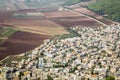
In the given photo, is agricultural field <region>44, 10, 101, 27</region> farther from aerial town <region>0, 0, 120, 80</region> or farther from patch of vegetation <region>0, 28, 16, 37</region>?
patch of vegetation <region>0, 28, 16, 37</region>

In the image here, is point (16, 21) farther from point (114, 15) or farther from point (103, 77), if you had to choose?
point (103, 77)

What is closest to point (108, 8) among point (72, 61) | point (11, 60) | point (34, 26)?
point (34, 26)

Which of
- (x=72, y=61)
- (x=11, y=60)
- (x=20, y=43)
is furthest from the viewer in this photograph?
(x=20, y=43)

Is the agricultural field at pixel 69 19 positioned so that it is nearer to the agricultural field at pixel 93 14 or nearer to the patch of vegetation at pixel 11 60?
the agricultural field at pixel 93 14

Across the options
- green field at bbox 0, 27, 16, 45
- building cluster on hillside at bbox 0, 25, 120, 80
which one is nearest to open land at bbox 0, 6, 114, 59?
green field at bbox 0, 27, 16, 45

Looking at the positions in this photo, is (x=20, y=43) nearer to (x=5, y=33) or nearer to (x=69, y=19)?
(x=5, y=33)
